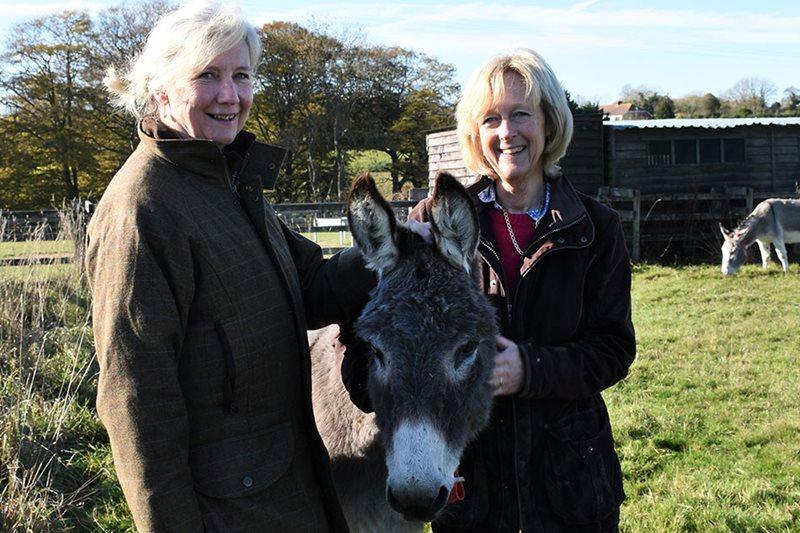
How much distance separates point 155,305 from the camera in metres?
2.11

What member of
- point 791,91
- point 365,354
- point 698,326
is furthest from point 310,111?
point 791,91

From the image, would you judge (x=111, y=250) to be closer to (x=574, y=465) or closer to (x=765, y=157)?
(x=574, y=465)

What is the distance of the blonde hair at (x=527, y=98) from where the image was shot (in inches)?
112

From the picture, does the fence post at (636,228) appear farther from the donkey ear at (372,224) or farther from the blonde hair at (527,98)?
the donkey ear at (372,224)

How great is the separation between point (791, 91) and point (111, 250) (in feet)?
211

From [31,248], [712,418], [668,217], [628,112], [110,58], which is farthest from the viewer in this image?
[628,112]

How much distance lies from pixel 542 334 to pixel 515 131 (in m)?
0.86

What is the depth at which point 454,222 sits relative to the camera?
107 inches

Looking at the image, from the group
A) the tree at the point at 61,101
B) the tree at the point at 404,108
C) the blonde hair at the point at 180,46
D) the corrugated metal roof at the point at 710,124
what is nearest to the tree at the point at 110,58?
the tree at the point at 61,101

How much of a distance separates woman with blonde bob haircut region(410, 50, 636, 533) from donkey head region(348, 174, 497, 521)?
0.13 m

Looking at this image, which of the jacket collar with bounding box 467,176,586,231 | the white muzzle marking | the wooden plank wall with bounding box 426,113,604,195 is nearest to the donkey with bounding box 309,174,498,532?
the white muzzle marking

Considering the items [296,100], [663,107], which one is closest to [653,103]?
[663,107]

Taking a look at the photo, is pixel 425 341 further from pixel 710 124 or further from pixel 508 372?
pixel 710 124

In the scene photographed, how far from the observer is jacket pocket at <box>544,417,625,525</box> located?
8.70ft
